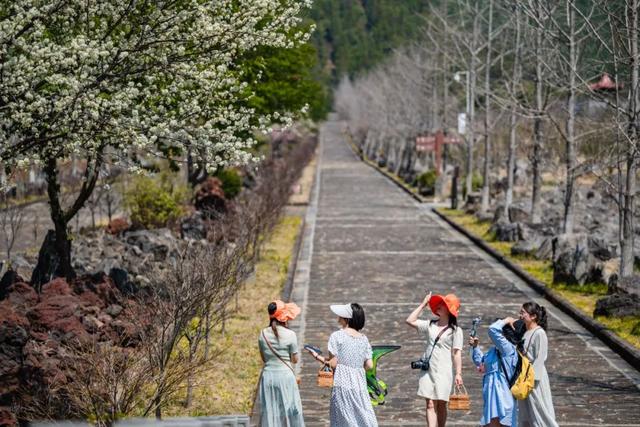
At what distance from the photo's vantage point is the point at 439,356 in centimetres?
1088

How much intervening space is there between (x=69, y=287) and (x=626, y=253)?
9.93 meters

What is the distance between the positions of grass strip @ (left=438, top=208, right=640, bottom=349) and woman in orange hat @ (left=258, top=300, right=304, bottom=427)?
762 cm

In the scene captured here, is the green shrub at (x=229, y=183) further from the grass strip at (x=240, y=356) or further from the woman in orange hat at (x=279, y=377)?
the woman in orange hat at (x=279, y=377)

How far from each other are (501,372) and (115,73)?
5.36m

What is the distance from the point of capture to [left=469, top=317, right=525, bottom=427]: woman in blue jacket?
10.6 m

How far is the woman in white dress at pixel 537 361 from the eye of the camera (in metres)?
10.4

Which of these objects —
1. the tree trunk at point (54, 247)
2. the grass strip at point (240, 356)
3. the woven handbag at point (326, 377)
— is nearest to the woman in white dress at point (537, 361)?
the woven handbag at point (326, 377)

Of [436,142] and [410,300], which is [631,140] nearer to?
[410,300]

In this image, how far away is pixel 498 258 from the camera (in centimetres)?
2778

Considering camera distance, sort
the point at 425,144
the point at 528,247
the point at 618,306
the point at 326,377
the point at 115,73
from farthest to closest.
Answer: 1. the point at 425,144
2. the point at 528,247
3. the point at 618,306
4. the point at 115,73
5. the point at 326,377

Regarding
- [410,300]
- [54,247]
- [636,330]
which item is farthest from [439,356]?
[54,247]

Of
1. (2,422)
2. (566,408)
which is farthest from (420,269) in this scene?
(2,422)

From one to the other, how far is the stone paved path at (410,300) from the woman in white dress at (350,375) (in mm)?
2345

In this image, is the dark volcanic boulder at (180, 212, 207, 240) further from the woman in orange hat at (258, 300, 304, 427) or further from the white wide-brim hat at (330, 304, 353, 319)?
the white wide-brim hat at (330, 304, 353, 319)
